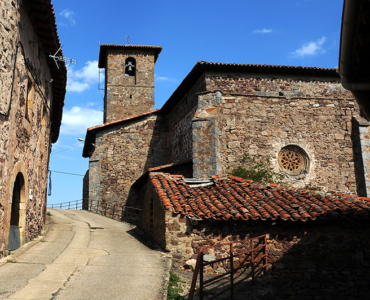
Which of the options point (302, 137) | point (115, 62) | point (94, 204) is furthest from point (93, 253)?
point (115, 62)

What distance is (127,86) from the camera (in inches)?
1050

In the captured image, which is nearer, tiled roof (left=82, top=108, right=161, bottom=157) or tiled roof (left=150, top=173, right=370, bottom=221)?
tiled roof (left=150, top=173, right=370, bottom=221)

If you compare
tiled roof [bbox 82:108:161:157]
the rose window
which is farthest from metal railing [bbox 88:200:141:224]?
the rose window

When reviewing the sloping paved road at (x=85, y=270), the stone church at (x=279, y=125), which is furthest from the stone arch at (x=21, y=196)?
the stone church at (x=279, y=125)

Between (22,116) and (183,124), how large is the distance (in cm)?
1017

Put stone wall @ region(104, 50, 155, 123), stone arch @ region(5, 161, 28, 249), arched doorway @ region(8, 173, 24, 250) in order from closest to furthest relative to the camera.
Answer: arched doorway @ region(8, 173, 24, 250)
stone arch @ region(5, 161, 28, 249)
stone wall @ region(104, 50, 155, 123)

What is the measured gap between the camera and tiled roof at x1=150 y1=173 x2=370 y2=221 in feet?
28.9

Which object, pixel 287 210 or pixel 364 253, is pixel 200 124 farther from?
pixel 364 253

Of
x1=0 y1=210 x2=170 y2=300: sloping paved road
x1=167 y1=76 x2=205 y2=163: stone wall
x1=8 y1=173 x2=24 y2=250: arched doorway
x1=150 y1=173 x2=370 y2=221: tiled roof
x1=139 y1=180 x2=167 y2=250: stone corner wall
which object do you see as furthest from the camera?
x1=167 y1=76 x2=205 y2=163: stone wall

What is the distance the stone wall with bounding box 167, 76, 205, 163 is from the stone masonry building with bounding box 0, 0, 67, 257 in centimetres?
640

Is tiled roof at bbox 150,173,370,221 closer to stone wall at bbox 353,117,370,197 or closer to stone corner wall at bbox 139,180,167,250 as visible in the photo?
stone corner wall at bbox 139,180,167,250

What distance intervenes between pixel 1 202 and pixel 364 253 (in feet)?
27.1

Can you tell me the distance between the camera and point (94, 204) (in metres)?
20.0

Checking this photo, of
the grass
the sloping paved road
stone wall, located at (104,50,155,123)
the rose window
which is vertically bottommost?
the grass
